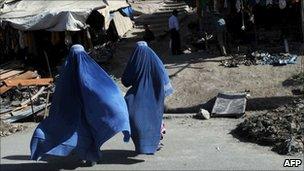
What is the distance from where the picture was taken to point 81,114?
25.0 ft

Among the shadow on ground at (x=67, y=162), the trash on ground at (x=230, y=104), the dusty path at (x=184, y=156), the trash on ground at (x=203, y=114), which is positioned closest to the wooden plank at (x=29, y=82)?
the dusty path at (x=184, y=156)

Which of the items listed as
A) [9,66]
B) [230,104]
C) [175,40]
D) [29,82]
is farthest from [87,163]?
[9,66]

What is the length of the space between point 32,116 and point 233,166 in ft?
23.8

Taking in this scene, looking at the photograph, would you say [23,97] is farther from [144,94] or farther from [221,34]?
[144,94]

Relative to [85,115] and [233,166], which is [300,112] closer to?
[233,166]

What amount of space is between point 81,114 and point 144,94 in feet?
3.02

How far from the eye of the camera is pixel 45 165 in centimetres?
805

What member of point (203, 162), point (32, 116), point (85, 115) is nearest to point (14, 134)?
point (32, 116)

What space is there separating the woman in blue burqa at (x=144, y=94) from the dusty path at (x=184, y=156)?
0.32 meters

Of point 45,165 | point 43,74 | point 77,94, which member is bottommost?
point 43,74

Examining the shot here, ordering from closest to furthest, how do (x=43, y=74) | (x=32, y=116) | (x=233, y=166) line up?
1. (x=233, y=166)
2. (x=32, y=116)
3. (x=43, y=74)

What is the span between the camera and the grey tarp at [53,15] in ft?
60.7

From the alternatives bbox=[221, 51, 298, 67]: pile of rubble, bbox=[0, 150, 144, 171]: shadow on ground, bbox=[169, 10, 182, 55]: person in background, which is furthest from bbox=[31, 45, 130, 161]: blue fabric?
bbox=[169, 10, 182, 55]: person in background

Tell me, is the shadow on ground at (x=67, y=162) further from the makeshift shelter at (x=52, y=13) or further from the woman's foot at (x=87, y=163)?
the makeshift shelter at (x=52, y=13)
